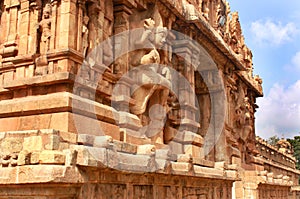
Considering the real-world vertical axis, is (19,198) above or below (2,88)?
below

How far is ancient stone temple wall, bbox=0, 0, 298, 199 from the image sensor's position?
539 cm

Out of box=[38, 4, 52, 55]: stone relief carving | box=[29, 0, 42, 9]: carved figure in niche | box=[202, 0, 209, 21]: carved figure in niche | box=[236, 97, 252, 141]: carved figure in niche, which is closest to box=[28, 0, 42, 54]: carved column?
box=[29, 0, 42, 9]: carved figure in niche

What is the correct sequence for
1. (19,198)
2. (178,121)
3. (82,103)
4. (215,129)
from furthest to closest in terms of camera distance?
(215,129) < (178,121) < (82,103) < (19,198)

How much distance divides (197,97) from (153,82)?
510 centimetres

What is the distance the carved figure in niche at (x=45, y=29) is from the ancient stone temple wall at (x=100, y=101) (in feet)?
0.06

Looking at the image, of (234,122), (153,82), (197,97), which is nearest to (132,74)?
(153,82)

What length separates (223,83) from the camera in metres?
13.6

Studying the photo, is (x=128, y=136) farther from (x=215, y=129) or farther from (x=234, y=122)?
(x=234, y=122)

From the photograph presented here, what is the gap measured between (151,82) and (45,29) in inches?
93.9

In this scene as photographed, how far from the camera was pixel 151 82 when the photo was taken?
855cm

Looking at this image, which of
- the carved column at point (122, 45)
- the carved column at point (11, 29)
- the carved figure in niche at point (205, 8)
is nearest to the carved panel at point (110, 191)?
the carved column at point (122, 45)

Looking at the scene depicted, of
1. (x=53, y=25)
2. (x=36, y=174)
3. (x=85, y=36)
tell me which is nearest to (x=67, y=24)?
(x=53, y=25)

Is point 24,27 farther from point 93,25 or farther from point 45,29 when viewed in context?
point 93,25

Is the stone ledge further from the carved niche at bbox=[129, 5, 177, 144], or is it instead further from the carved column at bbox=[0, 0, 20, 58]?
the carved niche at bbox=[129, 5, 177, 144]
